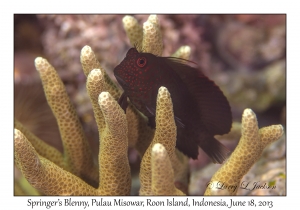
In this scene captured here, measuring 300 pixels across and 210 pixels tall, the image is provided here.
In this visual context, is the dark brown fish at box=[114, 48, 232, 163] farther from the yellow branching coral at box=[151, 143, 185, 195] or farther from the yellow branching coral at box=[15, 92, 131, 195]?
the yellow branching coral at box=[151, 143, 185, 195]

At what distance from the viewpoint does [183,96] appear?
2236 mm

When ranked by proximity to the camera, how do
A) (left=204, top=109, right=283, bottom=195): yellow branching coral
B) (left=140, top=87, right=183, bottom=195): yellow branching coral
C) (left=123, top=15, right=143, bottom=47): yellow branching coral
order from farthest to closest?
(left=123, top=15, right=143, bottom=47): yellow branching coral
(left=204, top=109, right=283, bottom=195): yellow branching coral
(left=140, top=87, right=183, bottom=195): yellow branching coral

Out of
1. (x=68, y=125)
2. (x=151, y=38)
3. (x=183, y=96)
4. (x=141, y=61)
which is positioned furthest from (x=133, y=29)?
(x=68, y=125)

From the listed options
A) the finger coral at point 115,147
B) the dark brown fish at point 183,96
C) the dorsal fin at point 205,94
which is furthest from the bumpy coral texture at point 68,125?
the dorsal fin at point 205,94

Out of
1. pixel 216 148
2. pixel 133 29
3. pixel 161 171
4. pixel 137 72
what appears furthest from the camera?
pixel 133 29

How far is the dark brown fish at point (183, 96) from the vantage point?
217 centimetres

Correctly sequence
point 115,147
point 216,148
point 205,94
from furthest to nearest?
point 216,148, point 205,94, point 115,147

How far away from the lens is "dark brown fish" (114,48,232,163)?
85.3 inches

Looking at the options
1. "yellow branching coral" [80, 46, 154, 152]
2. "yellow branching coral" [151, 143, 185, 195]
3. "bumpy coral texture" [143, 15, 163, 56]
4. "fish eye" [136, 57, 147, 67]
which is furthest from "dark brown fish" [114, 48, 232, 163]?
"yellow branching coral" [151, 143, 185, 195]

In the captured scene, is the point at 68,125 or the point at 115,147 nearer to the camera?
the point at 115,147

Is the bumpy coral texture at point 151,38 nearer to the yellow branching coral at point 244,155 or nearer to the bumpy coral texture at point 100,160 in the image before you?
the bumpy coral texture at point 100,160

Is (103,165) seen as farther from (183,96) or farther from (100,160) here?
(183,96)

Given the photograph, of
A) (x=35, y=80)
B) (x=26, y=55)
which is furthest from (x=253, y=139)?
(x=26, y=55)
